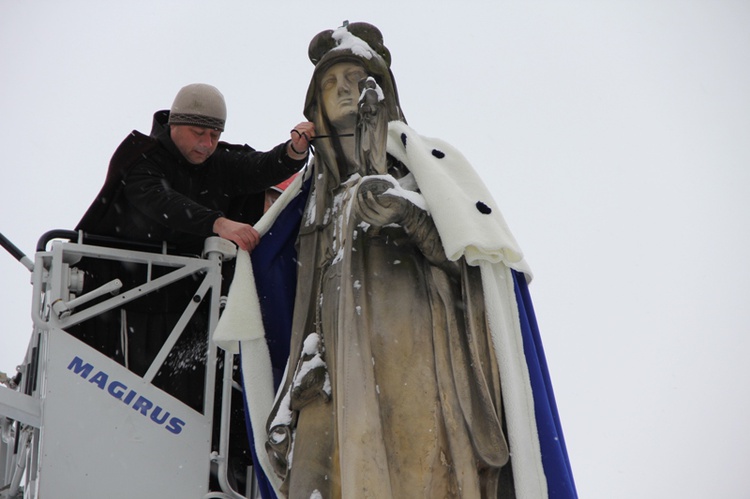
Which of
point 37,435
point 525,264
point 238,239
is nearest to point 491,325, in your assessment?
point 525,264

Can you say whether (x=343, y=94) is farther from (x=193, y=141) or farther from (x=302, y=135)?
(x=193, y=141)

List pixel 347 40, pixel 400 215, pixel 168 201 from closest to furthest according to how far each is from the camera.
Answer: pixel 400 215 < pixel 347 40 < pixel 168 201

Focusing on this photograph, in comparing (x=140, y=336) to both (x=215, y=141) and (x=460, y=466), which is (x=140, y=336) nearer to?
(x=215, y=141)

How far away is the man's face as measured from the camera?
10.9 metres

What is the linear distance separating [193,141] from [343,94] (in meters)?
1.91

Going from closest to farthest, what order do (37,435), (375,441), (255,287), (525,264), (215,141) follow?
1. (375,441)
2. (525,264)
3. (255,287)
4. (37,435)
5. (215,141)

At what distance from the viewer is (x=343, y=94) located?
30.7ft

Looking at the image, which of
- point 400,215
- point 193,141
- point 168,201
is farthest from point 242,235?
point 193,141

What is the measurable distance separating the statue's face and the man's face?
5.72 feet

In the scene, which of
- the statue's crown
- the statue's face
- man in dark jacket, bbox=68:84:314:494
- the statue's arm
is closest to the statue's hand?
the statue's arm

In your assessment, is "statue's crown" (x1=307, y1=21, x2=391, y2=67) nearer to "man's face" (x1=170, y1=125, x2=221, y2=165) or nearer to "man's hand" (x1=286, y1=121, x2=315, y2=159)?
"man's hand" (x1=286, y1=121, x2=315, y2=159)

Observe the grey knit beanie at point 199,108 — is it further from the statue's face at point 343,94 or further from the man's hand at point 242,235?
the statue's face at point 343,94

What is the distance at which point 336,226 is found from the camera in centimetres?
908

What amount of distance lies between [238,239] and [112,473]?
5.65ft
